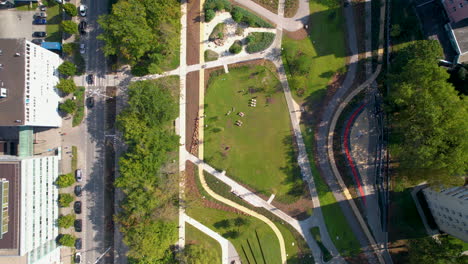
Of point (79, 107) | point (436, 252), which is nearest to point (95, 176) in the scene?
point (79, 107)

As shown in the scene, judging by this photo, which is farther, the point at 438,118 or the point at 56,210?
the point at 56,210

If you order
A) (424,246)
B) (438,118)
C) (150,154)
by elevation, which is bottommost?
(424,246)

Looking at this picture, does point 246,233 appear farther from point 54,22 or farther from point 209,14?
point 54,22

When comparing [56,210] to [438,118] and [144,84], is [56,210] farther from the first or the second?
[438,118]

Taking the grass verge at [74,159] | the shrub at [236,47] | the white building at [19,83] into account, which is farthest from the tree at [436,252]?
the white building at [19,83]

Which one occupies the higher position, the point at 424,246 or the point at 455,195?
the point at 455,195

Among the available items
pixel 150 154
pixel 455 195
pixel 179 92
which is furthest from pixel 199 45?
pixel 455 195

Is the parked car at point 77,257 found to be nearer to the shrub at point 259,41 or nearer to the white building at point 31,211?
the white building at point 31,211
